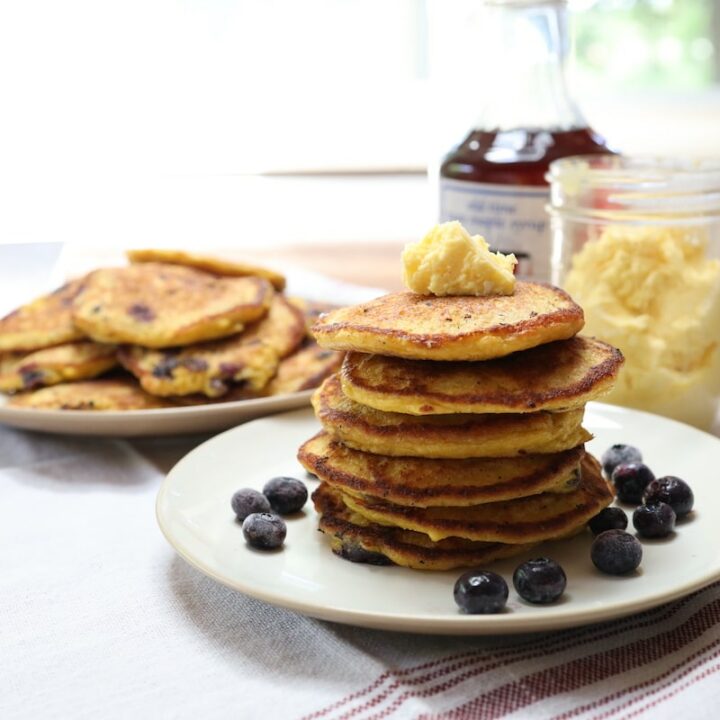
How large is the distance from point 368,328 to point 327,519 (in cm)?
24

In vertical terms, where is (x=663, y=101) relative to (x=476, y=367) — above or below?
below

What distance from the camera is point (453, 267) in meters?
1.27

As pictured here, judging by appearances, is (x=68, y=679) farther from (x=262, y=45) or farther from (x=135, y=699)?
(x=262, y=45)

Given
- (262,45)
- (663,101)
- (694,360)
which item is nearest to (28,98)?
(262,45)

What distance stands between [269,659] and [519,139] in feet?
4.38

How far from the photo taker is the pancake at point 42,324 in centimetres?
179

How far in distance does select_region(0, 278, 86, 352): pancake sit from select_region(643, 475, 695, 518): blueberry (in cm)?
102

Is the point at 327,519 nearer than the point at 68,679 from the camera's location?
No

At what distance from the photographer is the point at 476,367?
46.1 inches

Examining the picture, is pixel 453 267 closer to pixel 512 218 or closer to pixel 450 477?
pixel 450 477

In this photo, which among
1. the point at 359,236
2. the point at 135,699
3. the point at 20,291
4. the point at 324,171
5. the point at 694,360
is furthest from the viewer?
the point at 324,171

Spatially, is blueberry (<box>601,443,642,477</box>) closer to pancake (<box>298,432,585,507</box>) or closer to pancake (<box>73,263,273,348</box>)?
pancake (<box>298,432,585,507</box>)

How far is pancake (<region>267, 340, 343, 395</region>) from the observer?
173cm

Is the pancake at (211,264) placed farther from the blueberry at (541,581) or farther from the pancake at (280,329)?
the blueberry at (541,581)
